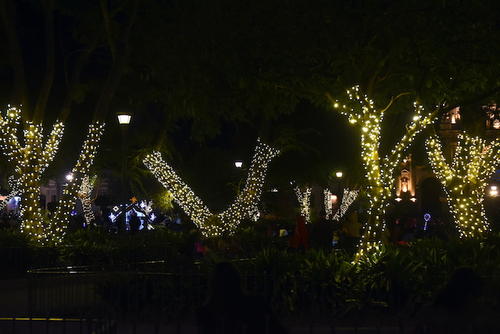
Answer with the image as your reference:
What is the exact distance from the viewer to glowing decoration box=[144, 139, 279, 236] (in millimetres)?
29391

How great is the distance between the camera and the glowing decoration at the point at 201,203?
96.4 feet

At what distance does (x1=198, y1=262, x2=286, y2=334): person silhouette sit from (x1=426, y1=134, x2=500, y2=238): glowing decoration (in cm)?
1655

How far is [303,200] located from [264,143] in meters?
19.1

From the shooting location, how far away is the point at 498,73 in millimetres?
17688

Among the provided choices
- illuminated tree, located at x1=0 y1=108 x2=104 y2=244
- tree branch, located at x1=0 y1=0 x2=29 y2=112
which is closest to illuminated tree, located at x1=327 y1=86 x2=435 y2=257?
illuminated tree, located at x1=0 y1=108 x2=104 y2=244

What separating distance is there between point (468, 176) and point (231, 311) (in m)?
17.7

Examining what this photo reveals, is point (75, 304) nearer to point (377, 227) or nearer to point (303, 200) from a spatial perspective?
point (377, 227)

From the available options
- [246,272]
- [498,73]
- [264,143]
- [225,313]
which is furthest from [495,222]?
[225,313]

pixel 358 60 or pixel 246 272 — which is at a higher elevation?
pixel 358 60

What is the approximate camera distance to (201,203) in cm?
2977

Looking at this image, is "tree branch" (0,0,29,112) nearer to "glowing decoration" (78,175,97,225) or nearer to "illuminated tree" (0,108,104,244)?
"illuminated tree" (0,108,104,244)

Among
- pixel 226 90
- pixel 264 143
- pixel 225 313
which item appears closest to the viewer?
pixel 225 313

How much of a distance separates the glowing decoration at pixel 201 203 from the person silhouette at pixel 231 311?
20469mm

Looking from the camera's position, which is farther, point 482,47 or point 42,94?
point 42,94
